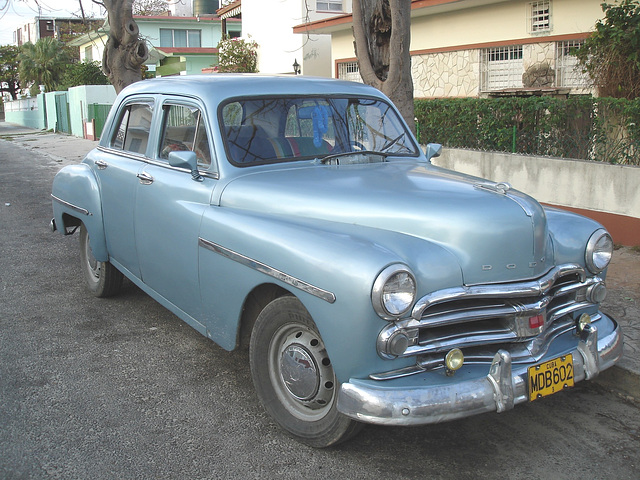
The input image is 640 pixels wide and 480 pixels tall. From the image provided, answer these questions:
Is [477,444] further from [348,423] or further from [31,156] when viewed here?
[31,156]

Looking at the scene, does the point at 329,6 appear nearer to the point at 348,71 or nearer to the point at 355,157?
the point at 348,71

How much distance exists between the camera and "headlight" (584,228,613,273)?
371 centimetres

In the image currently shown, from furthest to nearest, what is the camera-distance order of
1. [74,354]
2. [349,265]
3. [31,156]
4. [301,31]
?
[31,156], [301,31], [74,354], [349,265]

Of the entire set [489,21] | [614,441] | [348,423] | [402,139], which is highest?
[489,21]

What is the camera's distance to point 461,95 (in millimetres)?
13602

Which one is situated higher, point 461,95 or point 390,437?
point 461,95

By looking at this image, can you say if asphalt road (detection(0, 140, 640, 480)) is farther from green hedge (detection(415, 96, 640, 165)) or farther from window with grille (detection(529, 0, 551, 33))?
window with grille (detection(529, 0, 551, 33))

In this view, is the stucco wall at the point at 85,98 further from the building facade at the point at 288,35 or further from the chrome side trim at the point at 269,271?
the chrome side trim at the point at 269,271

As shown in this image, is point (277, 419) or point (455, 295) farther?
point (277, 419)

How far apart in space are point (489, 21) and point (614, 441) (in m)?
10.6

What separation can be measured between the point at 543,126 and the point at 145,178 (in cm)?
538

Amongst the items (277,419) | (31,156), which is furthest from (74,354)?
(31,156)

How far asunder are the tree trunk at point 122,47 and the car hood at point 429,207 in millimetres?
9346

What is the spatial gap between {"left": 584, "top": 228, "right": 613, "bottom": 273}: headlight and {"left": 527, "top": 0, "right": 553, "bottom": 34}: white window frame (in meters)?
8.82
